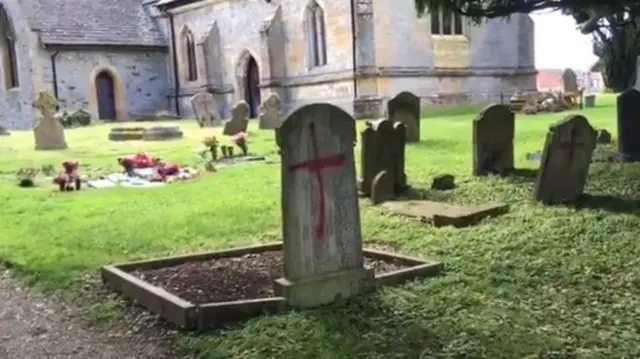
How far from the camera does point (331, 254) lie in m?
4.71

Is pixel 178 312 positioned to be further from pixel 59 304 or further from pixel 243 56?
pixel 243 56

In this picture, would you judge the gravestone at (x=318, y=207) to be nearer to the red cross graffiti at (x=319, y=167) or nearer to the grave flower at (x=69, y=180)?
the red cross graffiti at (x=319, y=167)

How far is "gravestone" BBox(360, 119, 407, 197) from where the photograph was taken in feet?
28.6

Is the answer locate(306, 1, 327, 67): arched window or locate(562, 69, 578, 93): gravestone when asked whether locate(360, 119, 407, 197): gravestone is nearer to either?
locate(306, 1, 327, 67): arched window

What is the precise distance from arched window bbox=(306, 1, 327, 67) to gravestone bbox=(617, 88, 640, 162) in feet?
55.6

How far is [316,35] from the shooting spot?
87.4ft

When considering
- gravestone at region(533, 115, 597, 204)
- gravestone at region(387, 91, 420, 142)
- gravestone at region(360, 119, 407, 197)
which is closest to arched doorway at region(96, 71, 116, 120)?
gravestone at region(387, 91, 420, 142)

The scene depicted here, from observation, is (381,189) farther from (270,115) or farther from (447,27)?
(447,27)

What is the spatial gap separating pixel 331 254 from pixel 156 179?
747 cm

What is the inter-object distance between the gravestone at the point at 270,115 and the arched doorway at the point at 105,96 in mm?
13081

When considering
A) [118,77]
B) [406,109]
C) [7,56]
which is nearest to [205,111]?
[118,77]

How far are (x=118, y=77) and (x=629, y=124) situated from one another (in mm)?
26574

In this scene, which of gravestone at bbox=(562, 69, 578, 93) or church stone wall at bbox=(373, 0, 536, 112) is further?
gravestone at bbox=(562, 69, 578, 93)

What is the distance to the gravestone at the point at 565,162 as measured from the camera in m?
7.38
